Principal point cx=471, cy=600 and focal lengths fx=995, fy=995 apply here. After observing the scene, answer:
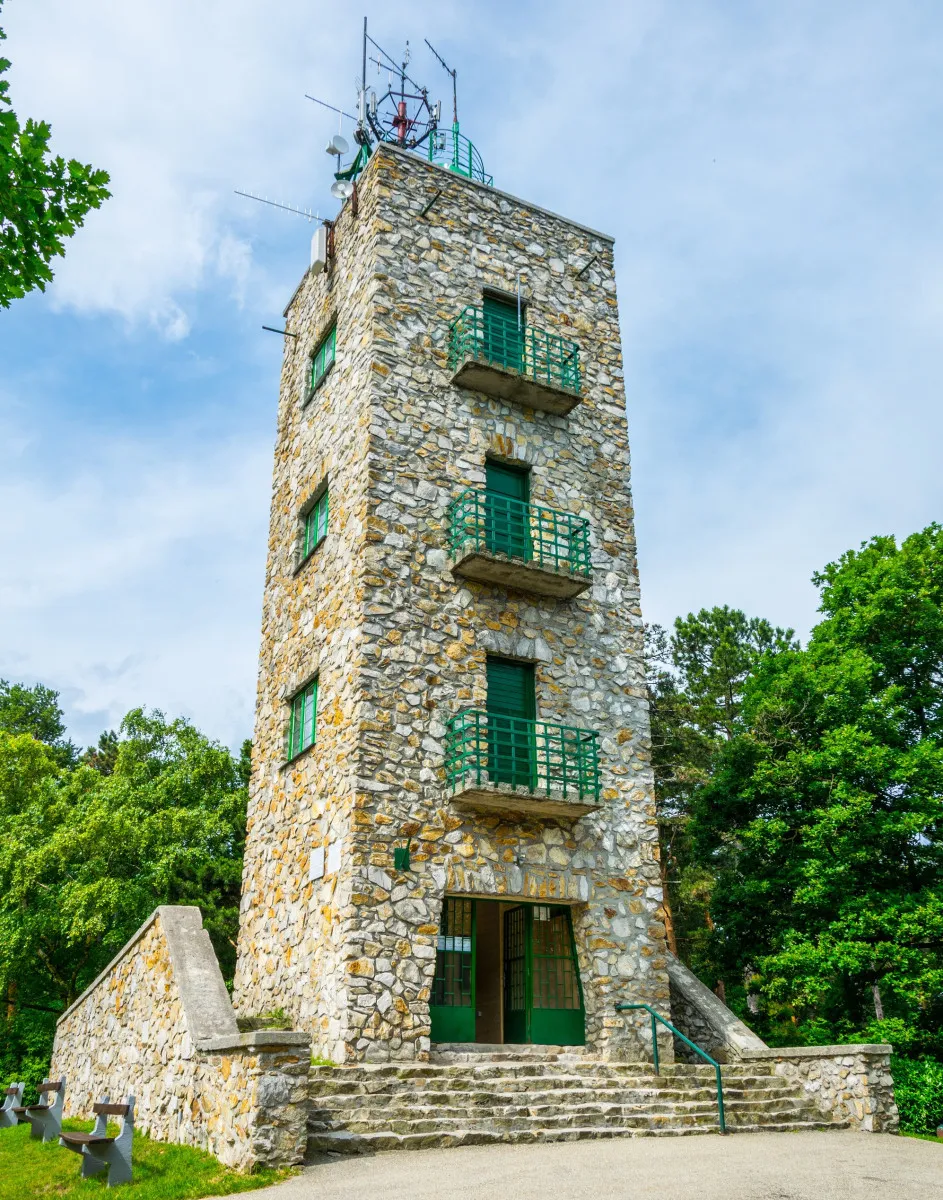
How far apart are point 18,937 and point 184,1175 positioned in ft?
44.6

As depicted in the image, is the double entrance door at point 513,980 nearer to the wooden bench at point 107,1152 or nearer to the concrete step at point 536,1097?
the concrete step at point 536,1097

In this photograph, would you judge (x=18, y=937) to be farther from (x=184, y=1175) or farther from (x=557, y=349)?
(x=557, y=349)

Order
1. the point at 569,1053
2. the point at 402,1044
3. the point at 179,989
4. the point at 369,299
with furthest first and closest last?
the point at 369,299
the point at 569,1053
the point at 402,1044
the point at 179,989

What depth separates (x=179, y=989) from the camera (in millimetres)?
10242

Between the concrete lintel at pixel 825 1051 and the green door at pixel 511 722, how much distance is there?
449 centimetres

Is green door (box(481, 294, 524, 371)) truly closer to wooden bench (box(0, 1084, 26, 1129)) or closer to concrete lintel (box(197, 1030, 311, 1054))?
concrete lintel (box(197, 1030, 311, 1054))

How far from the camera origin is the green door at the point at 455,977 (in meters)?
11.8

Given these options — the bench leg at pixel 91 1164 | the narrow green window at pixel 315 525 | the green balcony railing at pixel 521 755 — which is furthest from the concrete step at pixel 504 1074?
the narrow green window at pixel 315 525

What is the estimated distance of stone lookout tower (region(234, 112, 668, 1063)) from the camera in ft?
39.2

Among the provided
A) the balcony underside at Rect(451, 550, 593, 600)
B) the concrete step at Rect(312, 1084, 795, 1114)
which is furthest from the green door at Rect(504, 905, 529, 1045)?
the balcony underside at Rect(451, 550, 593, 600)

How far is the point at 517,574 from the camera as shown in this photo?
1362 cm

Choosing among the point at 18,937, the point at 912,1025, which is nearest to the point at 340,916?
the point at 912,1025

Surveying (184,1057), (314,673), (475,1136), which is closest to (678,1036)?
(475,1136)

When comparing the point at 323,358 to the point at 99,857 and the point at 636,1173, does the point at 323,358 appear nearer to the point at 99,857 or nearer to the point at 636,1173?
the point at 99,857
